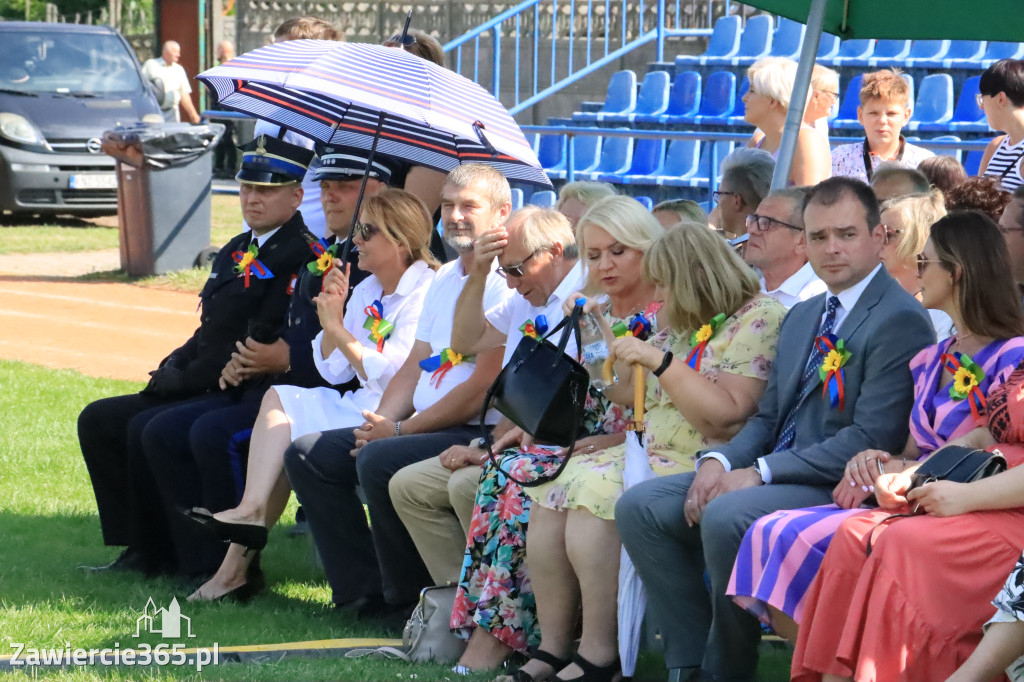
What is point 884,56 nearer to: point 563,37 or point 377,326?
point 563,37

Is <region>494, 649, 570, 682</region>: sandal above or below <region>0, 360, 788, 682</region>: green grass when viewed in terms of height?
above

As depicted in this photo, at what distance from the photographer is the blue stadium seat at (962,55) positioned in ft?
37.9

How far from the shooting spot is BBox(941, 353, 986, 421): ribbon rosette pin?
12.7ft

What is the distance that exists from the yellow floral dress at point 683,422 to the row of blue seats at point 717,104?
20.8 feet

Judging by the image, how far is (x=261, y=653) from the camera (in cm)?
473

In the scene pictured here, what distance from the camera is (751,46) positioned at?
13.0 metres

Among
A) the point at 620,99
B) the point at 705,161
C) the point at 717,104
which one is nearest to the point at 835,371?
the point at 705,161

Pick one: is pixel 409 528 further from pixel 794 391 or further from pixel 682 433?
pixel 794 391

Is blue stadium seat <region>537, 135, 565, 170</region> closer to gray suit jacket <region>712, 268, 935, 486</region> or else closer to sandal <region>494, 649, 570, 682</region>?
gray suit jacket <region>712, 268, 935, 486</region>

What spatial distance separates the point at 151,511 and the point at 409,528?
5.14 ft

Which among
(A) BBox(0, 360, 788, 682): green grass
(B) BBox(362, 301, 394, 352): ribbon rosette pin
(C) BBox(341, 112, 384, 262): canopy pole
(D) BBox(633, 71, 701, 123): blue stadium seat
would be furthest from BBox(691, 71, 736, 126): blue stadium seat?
(B) BBox(362, 301, 394, 352): ribbon rosette pin

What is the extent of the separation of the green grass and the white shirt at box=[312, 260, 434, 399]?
882 mm

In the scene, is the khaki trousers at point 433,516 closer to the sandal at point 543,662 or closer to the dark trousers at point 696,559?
the sandal at point 543,662

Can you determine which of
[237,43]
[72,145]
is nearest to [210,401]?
[72,145]
